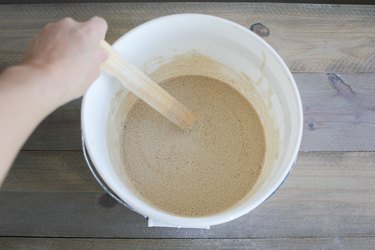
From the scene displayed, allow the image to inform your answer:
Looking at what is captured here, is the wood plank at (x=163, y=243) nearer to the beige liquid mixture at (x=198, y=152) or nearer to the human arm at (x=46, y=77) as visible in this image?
the beige liquid mixture at (x=198, y=152)

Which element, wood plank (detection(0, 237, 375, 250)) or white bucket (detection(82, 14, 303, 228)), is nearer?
white bucket (detection(82, 14, 303, 228))

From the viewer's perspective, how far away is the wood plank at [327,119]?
2.85 ft

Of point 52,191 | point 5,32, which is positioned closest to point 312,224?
point 52,191

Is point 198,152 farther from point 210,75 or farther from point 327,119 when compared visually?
point 327,119

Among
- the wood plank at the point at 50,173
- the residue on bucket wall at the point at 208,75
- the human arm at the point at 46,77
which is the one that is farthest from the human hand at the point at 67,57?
the wood plank at the point at 50,173

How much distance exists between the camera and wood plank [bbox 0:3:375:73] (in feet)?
3.08

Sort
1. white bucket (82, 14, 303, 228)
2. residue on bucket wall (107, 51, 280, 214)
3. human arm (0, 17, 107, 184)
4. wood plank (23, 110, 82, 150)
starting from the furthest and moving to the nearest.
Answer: wood plank (23, 110, 82, 150), residue on bucket wall (107, 51, 280, 214), white bucket (82, 14, 303, 228), human arm (0, 17, 107, 184)

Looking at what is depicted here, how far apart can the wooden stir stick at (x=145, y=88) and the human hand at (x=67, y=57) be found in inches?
1.3

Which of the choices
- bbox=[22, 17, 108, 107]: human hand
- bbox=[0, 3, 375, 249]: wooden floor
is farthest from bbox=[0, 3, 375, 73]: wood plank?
bbox=[22, 17, 108, 107]: human hand

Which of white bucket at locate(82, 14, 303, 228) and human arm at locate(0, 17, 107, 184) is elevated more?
human arm at locate(0, 17, 107, 184)

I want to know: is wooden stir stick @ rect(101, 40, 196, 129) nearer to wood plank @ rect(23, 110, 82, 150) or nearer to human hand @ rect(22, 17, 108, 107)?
human hand @ rect(22, 17, 108, 107)

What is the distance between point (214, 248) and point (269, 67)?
0.36 m

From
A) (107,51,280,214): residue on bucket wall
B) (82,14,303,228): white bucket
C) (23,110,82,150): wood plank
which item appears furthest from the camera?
(23,110,82,150): wood plank

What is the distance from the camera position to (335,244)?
0.82 meters
